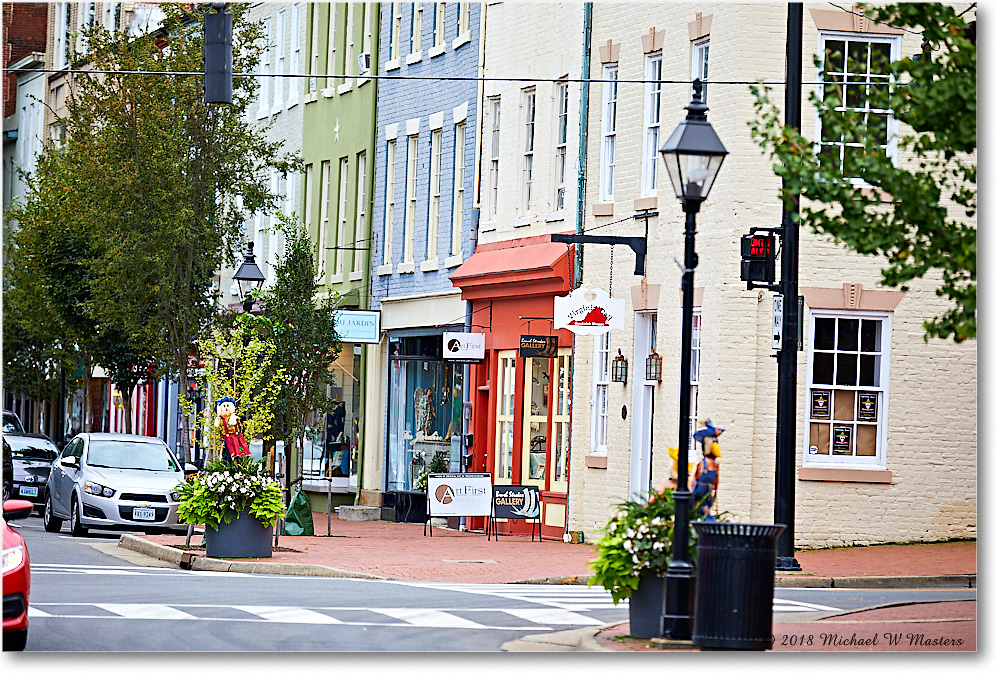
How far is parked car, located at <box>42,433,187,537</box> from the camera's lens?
25.2 m

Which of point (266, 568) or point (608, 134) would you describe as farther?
point (608, 134)

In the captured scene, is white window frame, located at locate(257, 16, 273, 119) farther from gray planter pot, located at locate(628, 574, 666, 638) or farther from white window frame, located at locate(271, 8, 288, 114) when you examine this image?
gray planter pot, located at locate(628, 574, 666, 638)

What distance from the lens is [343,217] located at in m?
33.9

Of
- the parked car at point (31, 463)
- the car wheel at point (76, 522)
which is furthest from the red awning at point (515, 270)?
the parked car at point (31, 463)

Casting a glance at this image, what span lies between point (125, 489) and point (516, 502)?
501 cm

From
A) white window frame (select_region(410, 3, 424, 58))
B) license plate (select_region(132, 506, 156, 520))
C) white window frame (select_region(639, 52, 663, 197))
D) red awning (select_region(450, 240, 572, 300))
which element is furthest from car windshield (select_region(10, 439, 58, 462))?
white window frame (select_region(410, 3, 424, 58))

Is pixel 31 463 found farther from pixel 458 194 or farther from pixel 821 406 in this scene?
pixel 821 406

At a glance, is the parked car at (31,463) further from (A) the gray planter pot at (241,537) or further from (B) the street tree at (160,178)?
(A) the gray planter pot at (241,537)

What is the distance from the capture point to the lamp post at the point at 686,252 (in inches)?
525

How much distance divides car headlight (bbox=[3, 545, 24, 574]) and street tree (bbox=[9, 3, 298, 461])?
8.08 metres

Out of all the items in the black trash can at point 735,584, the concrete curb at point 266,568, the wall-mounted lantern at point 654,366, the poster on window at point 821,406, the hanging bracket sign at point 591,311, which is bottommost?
the concrete curb at point 266,568

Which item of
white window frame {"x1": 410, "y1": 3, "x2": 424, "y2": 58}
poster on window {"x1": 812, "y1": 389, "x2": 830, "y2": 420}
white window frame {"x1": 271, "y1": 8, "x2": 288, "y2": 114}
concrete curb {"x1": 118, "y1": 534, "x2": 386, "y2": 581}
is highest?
white window frame {"x1": 410, "y1": 3, "x2": 424, "y2": 58}

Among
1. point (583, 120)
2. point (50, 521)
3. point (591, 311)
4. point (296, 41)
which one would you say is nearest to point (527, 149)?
point (583, 120)

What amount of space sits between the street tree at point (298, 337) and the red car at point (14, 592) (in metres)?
13.4
